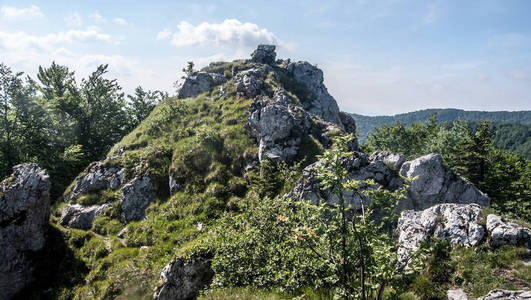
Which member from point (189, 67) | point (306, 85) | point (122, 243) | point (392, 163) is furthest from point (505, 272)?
point (306, 85)

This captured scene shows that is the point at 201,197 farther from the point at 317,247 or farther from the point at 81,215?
the point at 317,247

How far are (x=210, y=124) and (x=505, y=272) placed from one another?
99.4ft

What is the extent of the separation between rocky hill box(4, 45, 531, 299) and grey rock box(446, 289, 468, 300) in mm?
2939

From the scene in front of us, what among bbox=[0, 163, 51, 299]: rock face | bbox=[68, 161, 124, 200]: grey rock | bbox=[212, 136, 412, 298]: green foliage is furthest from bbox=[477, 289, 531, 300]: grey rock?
bbox=[0, 163, 51, 299]: rock face

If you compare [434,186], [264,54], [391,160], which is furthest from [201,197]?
[264,54]

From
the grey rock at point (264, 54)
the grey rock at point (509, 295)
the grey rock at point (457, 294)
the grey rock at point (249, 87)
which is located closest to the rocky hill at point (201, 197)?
the grey rock at point (249, 87)

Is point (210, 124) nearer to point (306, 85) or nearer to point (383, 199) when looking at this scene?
point (383, 199)

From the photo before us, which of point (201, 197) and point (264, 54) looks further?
point (264, 54)

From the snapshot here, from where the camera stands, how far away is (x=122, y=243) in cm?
2394

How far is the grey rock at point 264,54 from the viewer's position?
76806 mm

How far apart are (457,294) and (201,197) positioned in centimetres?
2052

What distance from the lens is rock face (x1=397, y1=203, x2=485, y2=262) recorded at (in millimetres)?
12727

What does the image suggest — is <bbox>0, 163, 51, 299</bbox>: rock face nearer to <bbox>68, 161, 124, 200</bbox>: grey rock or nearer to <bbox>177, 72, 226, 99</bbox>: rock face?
<bbox>68, 161, 124, 200</bbox>: grey rock

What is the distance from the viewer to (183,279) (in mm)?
15570
